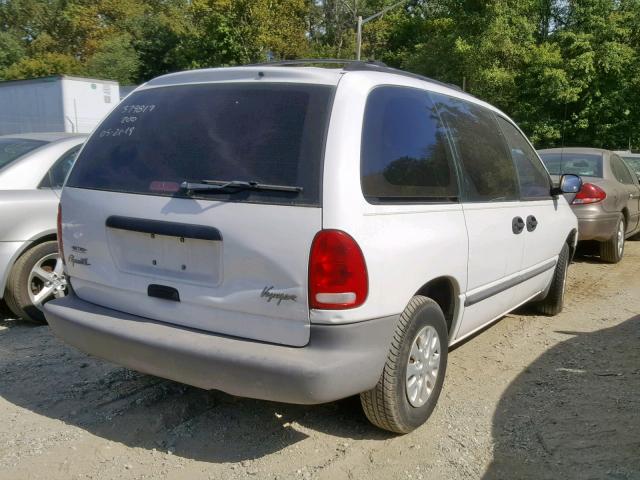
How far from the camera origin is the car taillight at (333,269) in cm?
265

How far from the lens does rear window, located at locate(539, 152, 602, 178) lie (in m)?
8.05

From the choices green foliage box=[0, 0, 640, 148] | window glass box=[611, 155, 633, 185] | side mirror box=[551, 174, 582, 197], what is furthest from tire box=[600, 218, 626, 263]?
green foliage box=[0, 0, 640, 148]

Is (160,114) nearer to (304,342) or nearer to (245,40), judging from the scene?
(304,342)

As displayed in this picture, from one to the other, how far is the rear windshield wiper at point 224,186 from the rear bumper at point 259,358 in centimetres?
61

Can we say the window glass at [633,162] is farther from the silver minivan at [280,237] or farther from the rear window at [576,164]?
the silver minivan at [280,237]

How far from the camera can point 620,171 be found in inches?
336

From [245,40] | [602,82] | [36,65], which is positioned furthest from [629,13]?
[36,65]

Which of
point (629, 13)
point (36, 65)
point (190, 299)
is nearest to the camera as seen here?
point (190, 299)

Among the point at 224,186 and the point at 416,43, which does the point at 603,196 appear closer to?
the point at 224,186

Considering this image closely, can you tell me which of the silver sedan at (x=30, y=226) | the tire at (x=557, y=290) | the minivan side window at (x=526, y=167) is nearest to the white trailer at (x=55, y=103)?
the silver sedan at (x=30, y=226)

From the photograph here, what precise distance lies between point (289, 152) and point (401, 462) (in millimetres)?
1602

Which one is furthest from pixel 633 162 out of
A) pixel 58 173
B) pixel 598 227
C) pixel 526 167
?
pixel 58 173

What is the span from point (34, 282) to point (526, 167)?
3947mm

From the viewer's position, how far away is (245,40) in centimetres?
3375
